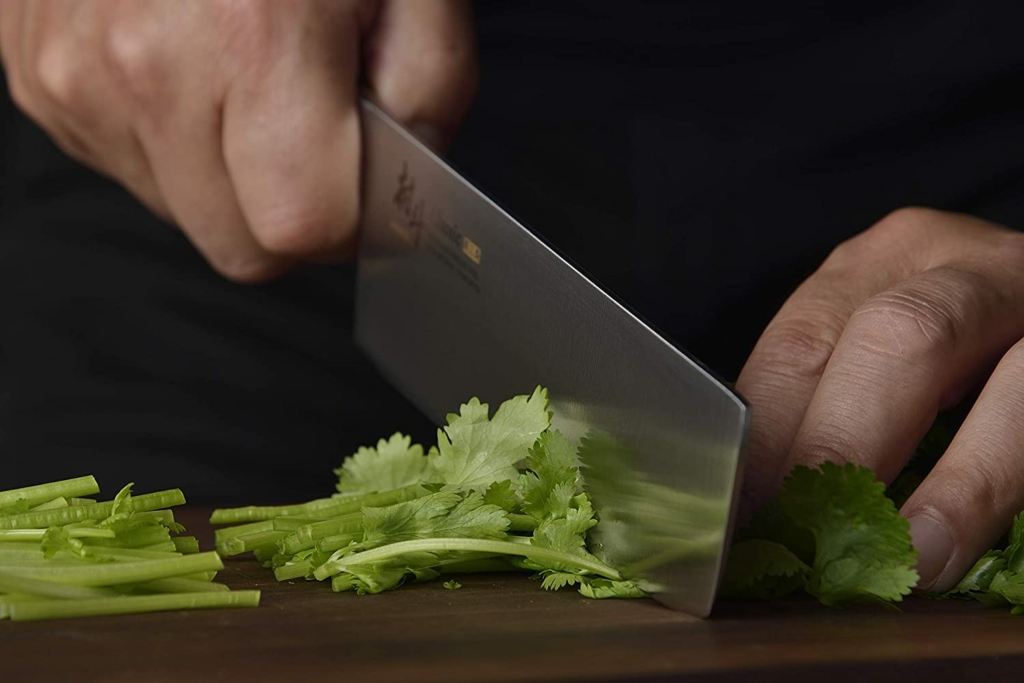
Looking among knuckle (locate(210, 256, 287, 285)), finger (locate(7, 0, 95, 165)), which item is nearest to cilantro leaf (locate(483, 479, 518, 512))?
knuckle (locate(210, 256, 287, 285))

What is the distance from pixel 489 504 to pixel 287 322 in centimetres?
146

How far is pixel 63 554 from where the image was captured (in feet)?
4.56

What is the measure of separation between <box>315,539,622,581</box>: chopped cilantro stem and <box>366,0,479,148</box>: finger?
1.19m

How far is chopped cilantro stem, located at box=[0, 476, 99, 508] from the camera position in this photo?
152 centimetres

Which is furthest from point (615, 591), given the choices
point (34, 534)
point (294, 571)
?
point (34, 534)

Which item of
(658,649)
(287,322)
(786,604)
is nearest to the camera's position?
(658,649)

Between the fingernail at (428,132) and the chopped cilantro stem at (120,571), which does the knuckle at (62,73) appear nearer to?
the fingernail at (428,132)

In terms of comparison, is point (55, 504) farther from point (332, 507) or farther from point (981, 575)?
point (981, 575)

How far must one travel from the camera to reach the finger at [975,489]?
1417 millimetres

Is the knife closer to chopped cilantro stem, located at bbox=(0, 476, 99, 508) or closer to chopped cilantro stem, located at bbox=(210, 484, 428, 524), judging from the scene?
chopped cilantro stem, located at bbox=(210, 484, 428, 524)

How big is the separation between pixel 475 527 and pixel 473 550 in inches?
1.1

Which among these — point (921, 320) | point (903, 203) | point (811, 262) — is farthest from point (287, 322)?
point (921, 320)

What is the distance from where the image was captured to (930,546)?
141cm

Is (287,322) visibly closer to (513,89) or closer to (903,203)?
(513,89)
